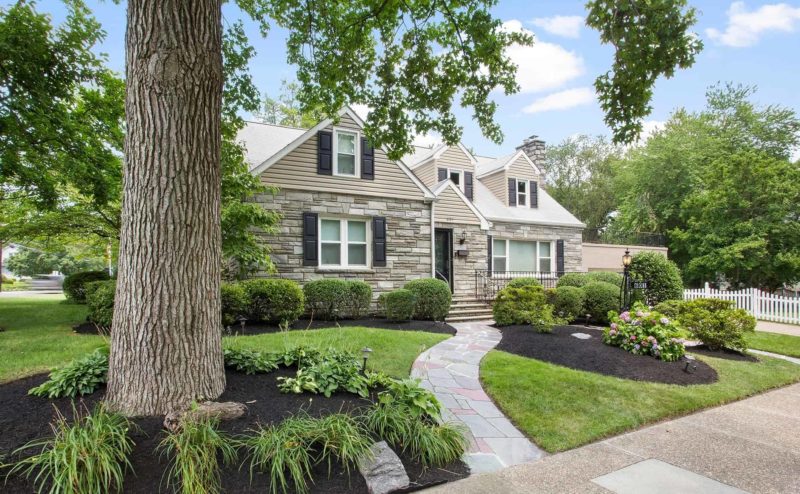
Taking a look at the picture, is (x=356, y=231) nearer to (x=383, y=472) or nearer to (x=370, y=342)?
(x=370, y=342)

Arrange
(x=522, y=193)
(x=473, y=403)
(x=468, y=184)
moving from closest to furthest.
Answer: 1. (x=473, y=403)
2. (x=468, y=184)
3. (x=522, y=193)

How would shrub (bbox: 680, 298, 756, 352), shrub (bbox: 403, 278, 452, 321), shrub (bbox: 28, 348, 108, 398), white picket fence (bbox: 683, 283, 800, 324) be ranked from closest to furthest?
shrub (bbox: 28, 348, 108, 398) → shrub (bbox: 680, 298, 756, 352) → shrub (bbox: 403, 278, 452, 321) → white picket fence (bbox: 683, 283, 800, 324)

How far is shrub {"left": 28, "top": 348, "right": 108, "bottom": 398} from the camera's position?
3.05 metres

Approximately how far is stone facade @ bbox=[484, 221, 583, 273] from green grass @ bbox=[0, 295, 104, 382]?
37.3 ft

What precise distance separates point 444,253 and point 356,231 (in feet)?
10.6

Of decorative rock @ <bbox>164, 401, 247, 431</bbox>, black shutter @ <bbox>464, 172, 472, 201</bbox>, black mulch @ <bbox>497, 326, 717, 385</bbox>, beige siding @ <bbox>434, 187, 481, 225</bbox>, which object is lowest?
black mulch @ <bbox>497, 326, 717, 385</bbox>

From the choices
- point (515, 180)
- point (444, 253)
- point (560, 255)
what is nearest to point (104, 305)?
point (444, 253)

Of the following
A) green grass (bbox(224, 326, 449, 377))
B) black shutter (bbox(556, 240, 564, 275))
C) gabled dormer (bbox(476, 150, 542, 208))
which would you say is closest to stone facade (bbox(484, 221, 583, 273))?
black shutter (bbox(556, 240, 564, 275))

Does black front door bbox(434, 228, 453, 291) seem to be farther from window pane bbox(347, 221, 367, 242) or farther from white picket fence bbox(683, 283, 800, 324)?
white picket fence bbox(683, 283, 800, 324)

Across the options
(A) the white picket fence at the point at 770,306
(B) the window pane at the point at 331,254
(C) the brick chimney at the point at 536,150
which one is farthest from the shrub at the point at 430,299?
(C) the brick chimney at the point at 536,150

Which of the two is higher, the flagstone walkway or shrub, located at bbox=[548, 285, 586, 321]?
shrub, located at bbox=[548, 285, 586, 321]

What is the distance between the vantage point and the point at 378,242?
10.4 meters

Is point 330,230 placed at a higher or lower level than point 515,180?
lower

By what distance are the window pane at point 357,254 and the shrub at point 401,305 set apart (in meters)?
1.87
